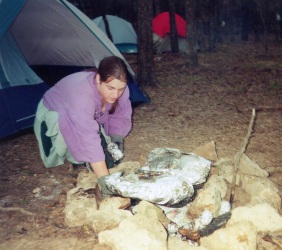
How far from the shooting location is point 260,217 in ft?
7.55

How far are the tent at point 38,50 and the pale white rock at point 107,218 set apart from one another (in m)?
2.15

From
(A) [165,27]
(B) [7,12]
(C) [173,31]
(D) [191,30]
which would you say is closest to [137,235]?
(B) [7,12]

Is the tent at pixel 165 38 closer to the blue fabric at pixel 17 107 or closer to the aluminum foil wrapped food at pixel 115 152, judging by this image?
the blue fabric at pixel 17 107

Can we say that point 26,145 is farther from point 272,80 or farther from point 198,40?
point 198,40

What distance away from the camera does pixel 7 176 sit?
3.27 m

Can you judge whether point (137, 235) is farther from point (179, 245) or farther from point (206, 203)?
point (206, 203)

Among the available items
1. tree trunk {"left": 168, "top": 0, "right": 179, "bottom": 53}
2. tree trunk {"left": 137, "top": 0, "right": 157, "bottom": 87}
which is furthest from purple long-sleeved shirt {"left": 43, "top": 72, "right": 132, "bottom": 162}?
tree trunk {"left": 168, "top": 0, "right": 179, "bottom": 53}

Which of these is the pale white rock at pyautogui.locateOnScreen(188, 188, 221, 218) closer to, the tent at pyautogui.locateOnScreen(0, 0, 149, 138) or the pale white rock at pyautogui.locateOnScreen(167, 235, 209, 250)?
the pale white rock at pyautogui.locateOnScreen(167, 235, 209, 250)

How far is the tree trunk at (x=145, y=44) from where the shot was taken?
585 centimetres

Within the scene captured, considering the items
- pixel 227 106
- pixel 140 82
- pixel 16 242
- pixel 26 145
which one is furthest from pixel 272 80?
pixel 16 242

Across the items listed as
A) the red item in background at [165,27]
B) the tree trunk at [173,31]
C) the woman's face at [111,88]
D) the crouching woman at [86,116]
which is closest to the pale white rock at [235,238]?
the crouching woman at [86,116]

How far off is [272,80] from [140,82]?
8.63 ft

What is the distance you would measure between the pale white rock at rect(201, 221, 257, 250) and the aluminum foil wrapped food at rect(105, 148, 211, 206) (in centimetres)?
33

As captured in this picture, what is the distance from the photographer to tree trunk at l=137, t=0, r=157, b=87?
19.2 feet
